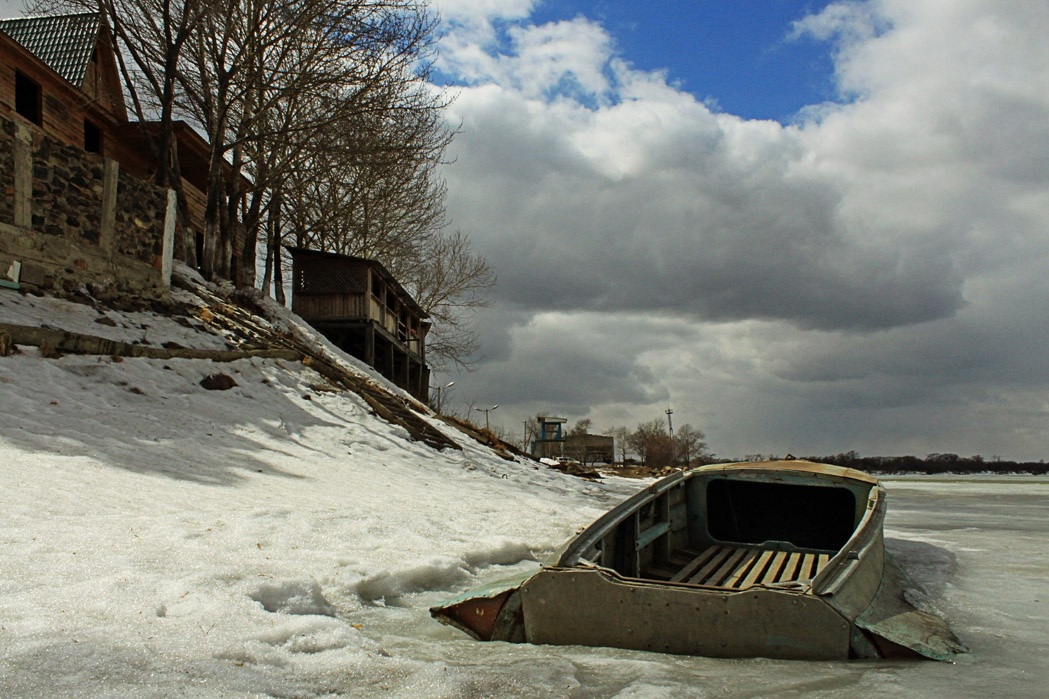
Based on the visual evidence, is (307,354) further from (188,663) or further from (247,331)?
(188,663)

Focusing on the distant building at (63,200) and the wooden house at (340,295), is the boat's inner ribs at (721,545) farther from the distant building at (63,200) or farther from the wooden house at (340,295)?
the wooden house at (340,295)

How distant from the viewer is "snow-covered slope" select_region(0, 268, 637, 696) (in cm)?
337

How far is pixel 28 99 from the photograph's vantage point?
1847 cm

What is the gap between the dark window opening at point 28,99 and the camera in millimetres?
18000

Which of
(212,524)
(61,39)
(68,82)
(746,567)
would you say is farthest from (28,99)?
(746,567)

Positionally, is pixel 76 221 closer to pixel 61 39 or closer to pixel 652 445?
pixel 61 39

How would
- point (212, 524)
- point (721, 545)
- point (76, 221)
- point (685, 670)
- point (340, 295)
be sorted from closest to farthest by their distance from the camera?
point (685, 670) → point (212, 524) → point (721, 545) → point (76, 221) → point (340, 295)

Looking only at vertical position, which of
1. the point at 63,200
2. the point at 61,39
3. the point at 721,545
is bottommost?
the point at 721,545

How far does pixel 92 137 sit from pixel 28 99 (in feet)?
9.55

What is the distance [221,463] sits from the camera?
26.7 ft

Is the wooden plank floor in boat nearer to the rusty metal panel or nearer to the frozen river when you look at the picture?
the frozen river

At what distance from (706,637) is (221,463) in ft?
19.3

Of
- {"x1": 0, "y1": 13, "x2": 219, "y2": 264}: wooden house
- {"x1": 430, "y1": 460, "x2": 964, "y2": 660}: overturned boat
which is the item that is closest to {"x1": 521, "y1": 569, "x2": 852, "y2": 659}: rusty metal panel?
{"x1": 430, "y1": 460, "x2": 964, "y2": 660}: overturned boat

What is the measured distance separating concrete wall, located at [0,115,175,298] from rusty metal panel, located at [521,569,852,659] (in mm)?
10057
